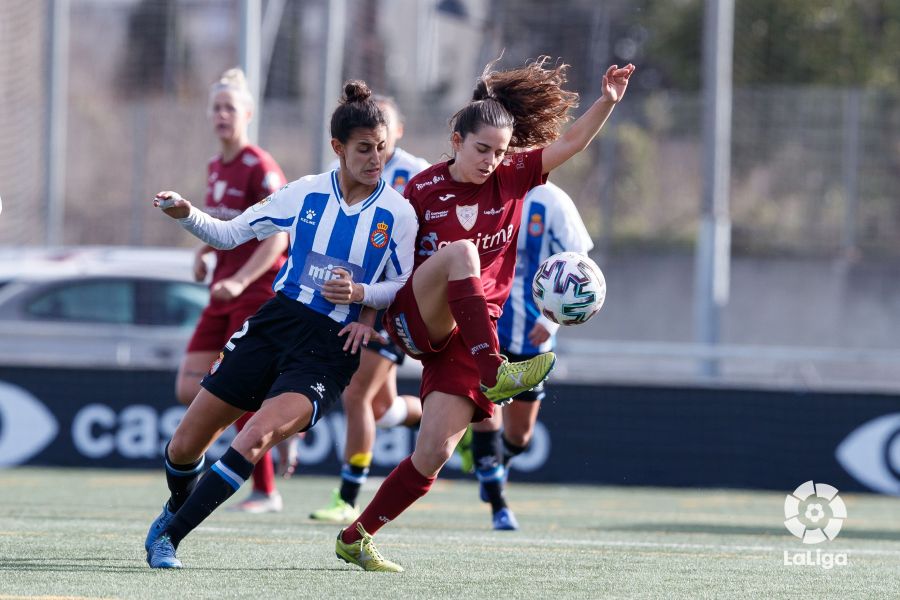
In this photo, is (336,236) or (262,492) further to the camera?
(262,492)

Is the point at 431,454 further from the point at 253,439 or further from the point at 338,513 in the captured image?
the point at 338,513

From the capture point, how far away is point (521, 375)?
4.84 meters

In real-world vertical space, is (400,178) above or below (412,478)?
above

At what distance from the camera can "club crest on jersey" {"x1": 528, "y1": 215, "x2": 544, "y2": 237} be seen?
7086mm

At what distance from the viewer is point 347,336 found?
196 inches

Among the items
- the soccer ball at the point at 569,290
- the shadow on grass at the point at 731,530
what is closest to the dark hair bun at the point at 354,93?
the soccer ball at the point at 569,290

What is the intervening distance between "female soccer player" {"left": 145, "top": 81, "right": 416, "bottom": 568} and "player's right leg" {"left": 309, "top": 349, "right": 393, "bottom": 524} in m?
1.88

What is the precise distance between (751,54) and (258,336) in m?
12.9

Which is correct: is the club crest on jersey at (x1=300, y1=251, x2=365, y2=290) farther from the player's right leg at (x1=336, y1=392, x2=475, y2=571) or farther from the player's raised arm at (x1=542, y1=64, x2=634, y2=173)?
the player's raised arm at (x1=542, y1=64, x2=634, y2=173)

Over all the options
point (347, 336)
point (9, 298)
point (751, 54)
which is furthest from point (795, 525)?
point (751, 54)

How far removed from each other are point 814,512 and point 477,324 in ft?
13.7

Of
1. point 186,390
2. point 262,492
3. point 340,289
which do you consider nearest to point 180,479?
point 340,289

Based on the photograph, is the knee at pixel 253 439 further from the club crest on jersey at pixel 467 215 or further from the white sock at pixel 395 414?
the white sock at pixel 395 414

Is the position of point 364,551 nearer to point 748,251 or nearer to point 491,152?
point 491,152
